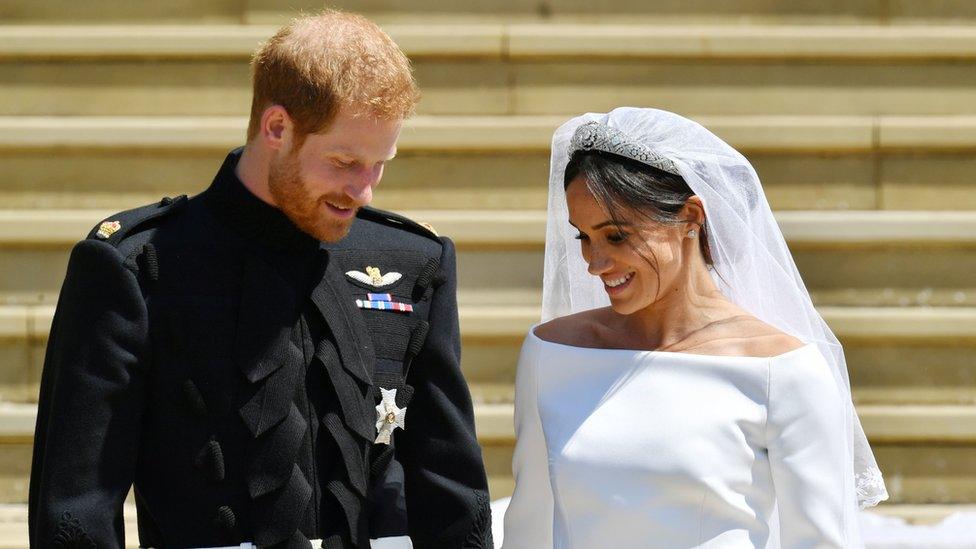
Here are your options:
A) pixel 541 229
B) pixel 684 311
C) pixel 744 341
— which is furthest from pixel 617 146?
pixel 541 229

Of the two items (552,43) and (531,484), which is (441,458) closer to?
(531,484)

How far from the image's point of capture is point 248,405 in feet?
9.16

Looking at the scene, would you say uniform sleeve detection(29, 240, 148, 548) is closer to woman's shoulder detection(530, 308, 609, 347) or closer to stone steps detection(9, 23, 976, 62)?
woman's shoulder detection(530, 308, 609, 347)

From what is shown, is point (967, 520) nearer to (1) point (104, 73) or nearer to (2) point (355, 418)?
(2) point (355, 418)

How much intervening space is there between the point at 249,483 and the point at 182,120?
335 centimetres

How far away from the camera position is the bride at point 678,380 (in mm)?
2842

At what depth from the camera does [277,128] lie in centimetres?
276

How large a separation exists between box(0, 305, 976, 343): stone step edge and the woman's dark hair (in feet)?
8.44

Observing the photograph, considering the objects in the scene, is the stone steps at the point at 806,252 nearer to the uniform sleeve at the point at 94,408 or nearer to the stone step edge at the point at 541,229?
the stone step edge at the point at 541,229

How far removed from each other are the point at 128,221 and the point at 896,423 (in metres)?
3.64

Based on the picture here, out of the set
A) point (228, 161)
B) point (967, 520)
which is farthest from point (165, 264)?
point (967, 520)

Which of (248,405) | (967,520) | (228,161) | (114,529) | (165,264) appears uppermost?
(228,161)

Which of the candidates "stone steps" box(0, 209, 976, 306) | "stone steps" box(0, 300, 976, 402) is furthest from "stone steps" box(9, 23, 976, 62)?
"stone steps" box(0, 300, 976, 402)

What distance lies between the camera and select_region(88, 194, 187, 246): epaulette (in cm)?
280
